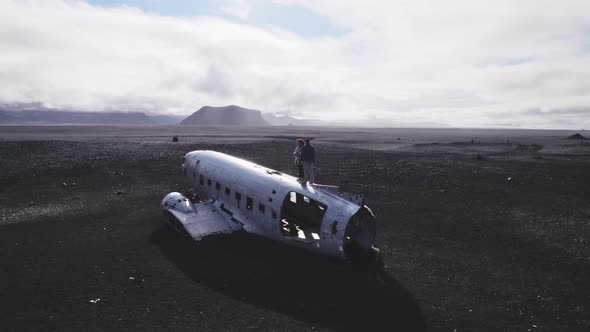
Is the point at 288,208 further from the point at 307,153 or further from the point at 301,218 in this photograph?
the point at 307,153

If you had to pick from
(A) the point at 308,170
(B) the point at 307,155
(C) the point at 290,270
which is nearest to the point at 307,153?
(B) the point at 307,155

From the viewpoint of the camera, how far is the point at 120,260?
48.7ft

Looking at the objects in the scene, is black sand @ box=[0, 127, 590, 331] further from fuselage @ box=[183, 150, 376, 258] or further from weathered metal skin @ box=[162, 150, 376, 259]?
fuselage @ box=[183, 150, 376, 258]

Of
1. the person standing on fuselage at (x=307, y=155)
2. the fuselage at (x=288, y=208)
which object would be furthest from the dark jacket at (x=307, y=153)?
the fuselage at (x=288, y=208)

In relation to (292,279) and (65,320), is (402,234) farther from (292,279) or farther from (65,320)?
(65,320)

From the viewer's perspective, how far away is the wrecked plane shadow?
1128cm

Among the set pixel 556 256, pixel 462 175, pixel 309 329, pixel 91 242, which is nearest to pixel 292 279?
pixel 309 329

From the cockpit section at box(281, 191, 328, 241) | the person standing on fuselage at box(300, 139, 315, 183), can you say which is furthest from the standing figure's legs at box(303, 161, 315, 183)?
the cockpit section at box(281, 191, 328, 241)

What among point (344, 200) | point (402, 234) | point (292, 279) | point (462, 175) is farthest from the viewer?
point (462, 175)

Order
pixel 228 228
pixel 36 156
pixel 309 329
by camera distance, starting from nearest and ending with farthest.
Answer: pixel 309 329 → pixel 228 228 → pixel 36 156

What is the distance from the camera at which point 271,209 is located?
15.6 meters

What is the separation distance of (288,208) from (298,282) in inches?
187

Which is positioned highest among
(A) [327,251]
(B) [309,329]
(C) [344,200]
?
(C) [344,200]

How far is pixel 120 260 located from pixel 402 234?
14.3 meters
